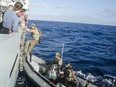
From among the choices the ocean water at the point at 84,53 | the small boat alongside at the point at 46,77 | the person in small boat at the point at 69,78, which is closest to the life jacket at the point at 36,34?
the small boat alongside at the point at 46,77

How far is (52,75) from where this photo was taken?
37.3 feet

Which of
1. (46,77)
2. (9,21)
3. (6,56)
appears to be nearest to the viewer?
(6,56)

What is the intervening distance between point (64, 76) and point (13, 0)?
941cm

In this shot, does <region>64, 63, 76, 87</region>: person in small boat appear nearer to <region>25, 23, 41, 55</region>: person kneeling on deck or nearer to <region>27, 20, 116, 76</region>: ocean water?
<region>25, 23, 41, 55</region>: person kneeling on deck

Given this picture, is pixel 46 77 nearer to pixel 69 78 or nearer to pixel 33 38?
pixel 69 78

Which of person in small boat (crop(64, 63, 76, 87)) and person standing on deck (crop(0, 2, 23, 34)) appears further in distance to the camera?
person in small boat (crop(64, 63, 76, 87))

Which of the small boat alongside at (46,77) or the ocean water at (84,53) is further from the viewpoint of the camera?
the ocean water at (84,53)

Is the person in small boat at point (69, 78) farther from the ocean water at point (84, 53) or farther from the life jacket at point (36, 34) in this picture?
the ocean water at point (84, 53)

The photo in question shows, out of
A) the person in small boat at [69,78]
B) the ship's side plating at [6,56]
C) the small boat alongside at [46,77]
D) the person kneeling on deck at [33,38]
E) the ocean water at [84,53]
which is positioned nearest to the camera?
the ship's side plating at [6,56]

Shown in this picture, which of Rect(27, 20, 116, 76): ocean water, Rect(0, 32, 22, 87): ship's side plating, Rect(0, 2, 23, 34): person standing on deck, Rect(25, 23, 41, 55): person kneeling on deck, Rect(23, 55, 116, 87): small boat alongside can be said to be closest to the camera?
Rect(0, 32, 22, 87): ship's side plating

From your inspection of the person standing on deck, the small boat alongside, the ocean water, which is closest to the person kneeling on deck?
the small boat alongside

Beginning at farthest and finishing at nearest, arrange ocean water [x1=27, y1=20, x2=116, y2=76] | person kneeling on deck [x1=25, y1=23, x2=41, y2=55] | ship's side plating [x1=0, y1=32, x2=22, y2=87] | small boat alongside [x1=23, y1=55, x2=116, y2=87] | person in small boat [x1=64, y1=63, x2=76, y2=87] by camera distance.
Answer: ocean water [x1=27, y1=20, x2=116, y2=76] < person kneeling on deck [x1=25, y1=23, x2=41, y2=55] < small boat alongside [x1=23, y1=55, x2=116, y2=87] < person in small boat [x1=64, y1=63, x2=76, y2=87] < ship's side plating [x1=0, y1=32, x2=22, y2=87]

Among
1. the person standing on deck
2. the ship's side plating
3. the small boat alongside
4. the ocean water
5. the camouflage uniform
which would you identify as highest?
the person standing on deck

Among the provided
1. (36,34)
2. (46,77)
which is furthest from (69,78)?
(36,34)
